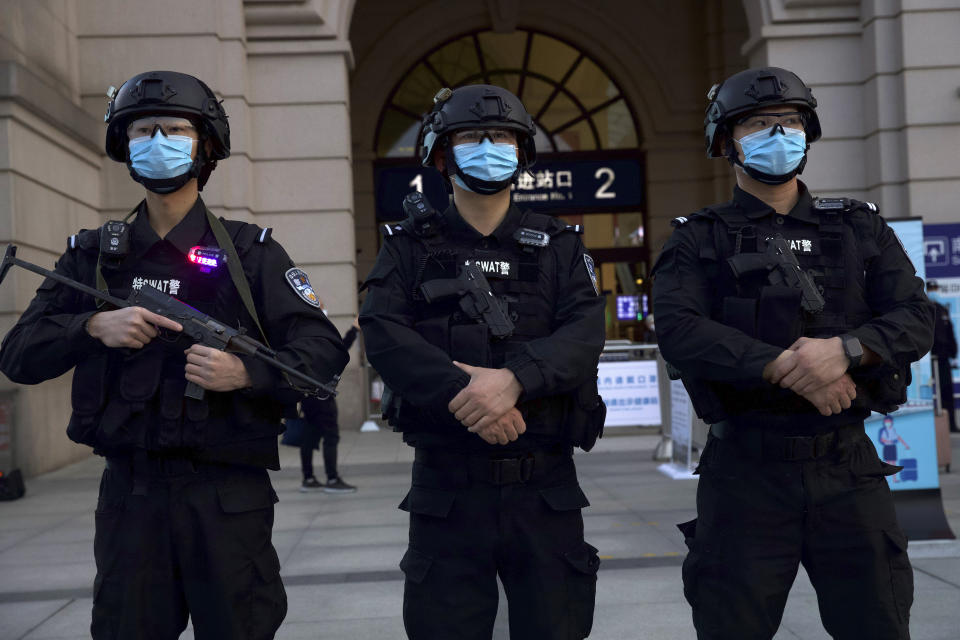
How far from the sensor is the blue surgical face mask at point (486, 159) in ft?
10.4

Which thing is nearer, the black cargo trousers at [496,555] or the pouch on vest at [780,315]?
the black cargo trousers at [496,555]

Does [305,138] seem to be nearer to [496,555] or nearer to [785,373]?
[496,555]

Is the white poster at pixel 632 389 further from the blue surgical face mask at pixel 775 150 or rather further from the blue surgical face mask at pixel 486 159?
the blue surgical face mask at pixel 486 159

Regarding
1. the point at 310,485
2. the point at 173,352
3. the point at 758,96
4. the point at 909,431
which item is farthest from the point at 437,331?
the point at 310,485

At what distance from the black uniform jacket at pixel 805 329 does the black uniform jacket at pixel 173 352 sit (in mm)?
1133

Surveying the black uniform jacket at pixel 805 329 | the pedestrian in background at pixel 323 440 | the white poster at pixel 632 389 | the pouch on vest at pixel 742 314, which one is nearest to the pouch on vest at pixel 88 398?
the black uniform jacket at pixel 805 329

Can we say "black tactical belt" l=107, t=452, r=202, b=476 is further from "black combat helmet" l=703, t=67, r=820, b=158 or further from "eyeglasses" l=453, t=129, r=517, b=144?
"black combat helmet" l=703, t=67, r=820, b=158

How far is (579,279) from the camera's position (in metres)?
3.18

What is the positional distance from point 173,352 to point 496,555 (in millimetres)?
1183

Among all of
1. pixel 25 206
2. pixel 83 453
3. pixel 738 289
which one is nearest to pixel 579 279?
pixel 738 289

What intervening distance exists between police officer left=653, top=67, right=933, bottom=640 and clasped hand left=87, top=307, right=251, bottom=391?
4.60ft

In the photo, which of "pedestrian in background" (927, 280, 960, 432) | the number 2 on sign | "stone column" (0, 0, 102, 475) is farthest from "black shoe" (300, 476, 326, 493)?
the number 2 on sign

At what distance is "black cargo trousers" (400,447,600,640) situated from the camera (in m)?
2.96

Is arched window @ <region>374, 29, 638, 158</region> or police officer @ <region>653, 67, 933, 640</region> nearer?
police officer @ <region>653, 67, 933, 640</region>
